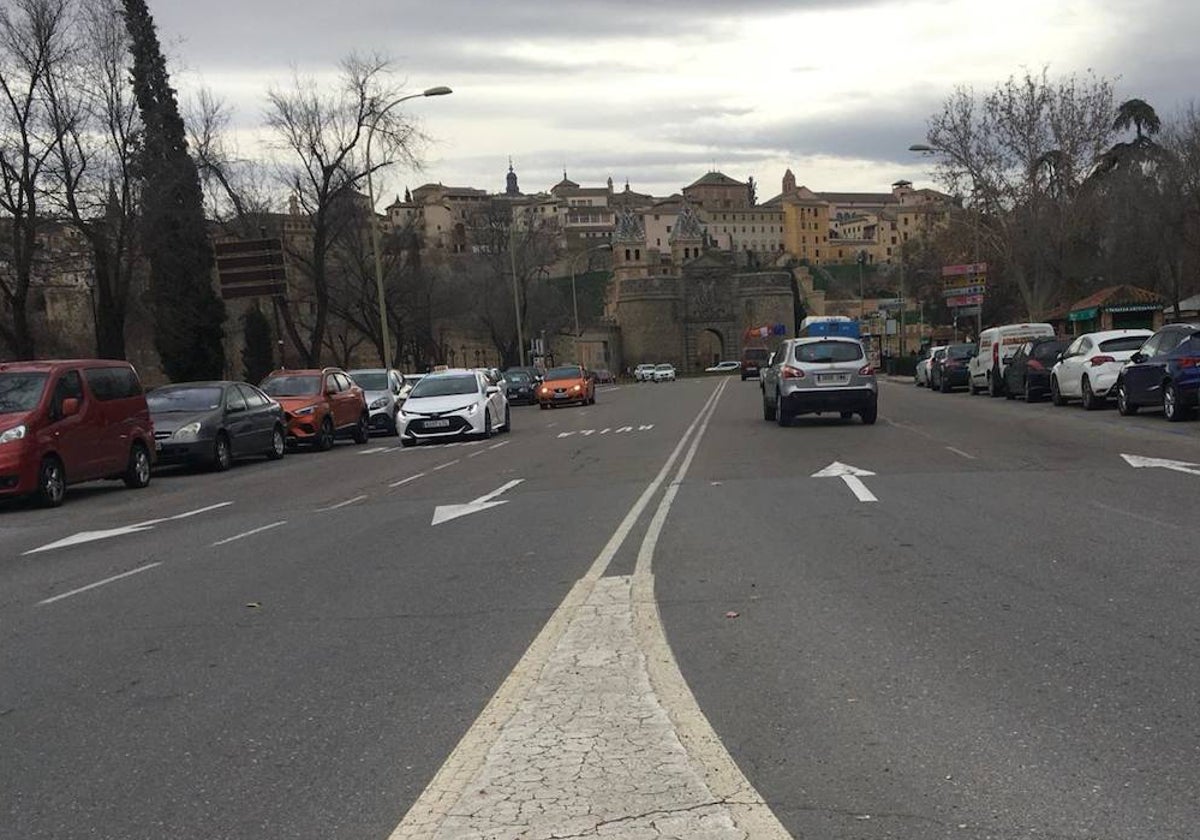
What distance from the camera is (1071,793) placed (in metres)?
3.88

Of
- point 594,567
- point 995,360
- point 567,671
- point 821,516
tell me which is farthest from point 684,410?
point 567,671

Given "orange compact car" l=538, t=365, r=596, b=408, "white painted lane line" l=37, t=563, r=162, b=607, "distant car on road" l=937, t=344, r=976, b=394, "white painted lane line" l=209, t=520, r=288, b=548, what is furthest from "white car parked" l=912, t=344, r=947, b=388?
"white painted lane line" l=37, t=563, r=162, b=607

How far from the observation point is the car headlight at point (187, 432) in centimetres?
1902

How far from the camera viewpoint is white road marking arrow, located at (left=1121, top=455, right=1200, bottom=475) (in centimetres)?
1287

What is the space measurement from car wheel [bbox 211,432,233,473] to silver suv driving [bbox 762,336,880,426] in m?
10.6

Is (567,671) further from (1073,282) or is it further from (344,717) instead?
(1073,282)

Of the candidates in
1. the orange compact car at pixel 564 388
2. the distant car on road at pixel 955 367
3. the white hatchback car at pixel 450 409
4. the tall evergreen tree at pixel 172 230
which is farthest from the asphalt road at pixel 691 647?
the orange compact car at pixel 564 388

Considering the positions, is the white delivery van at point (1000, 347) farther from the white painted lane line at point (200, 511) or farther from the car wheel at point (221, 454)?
the white painted lane line at point (200, 511)

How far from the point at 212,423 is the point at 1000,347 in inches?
927

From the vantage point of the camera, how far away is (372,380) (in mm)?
30719

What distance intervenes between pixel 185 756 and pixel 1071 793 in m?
3.53

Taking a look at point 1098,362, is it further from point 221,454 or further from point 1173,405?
point 221,454

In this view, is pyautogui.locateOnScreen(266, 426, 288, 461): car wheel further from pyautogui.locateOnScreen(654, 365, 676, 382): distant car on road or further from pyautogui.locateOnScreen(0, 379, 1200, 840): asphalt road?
pyautogui.locateOnScreen(654, 365, 676, 382): distant car on road

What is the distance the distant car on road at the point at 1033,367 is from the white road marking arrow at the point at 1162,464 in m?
13.9
